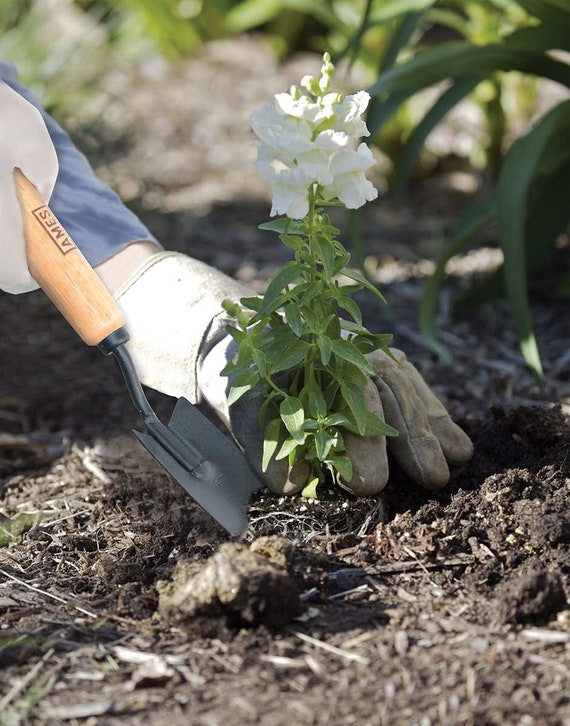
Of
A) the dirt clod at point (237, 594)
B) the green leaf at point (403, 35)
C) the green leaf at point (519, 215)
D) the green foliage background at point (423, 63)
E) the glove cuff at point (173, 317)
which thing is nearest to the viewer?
the dirt clod at point (237, 594)

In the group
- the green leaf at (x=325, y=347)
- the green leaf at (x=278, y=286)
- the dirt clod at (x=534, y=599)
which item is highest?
the green leaf at (x=278, y=286)

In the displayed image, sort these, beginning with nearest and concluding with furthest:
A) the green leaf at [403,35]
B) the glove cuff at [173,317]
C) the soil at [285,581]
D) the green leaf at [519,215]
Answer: the soil at [285,581], the glove cuff at [173,317], the green leaf at [519,215], the green leaf at [403,35]

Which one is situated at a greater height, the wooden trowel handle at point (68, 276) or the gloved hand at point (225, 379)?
the wooden trowel handle at point (68, 276)

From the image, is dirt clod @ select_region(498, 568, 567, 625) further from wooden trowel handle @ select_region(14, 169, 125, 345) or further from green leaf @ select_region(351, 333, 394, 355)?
wooden trowel handle @ select_region(14, 169, 125, 345)

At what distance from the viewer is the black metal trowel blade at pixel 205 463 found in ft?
5.73

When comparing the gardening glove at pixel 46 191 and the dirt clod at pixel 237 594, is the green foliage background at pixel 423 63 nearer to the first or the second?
the gardening glove at pixel 46 191

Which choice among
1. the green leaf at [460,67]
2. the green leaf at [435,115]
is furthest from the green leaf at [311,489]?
the green leaf at [435,115]

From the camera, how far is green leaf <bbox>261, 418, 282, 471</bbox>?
1720 mm

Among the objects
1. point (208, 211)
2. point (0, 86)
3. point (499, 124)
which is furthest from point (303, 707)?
point (208, 211)

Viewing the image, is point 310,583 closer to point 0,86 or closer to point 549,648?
point 549,648

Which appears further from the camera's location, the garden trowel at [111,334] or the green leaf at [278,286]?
the garden trowel at [111,334]

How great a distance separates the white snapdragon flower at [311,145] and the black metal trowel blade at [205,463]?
1.66 feet

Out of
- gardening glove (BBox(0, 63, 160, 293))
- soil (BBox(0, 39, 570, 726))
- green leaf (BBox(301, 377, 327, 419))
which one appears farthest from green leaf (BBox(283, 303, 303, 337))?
gardening glove (BBox(0, 63, 160, 293))

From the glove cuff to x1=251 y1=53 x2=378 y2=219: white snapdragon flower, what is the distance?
43 cm
